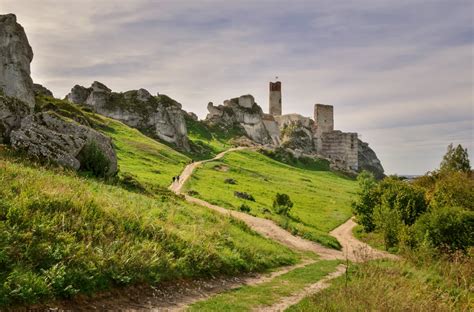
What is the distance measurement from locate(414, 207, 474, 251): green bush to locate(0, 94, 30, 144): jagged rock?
95.2ft

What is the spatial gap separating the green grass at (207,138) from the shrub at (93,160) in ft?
179

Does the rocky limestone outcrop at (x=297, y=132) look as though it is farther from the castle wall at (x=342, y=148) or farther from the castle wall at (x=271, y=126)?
the castle wall at (x=342, y=148)

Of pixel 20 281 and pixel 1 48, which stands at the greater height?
pixel 1 48

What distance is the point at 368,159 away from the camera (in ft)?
566

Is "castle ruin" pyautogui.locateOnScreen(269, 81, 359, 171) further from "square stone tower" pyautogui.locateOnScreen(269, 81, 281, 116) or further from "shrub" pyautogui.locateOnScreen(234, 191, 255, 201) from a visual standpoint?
"shrub" pyautogui.locateOnScreen(234, 191, 255, 201)

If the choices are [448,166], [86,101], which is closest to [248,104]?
[86,101]

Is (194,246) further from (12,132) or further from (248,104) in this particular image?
(248,104)

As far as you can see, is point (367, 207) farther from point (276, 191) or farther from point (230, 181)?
point (230, 181)

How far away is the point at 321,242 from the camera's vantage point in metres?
34.6

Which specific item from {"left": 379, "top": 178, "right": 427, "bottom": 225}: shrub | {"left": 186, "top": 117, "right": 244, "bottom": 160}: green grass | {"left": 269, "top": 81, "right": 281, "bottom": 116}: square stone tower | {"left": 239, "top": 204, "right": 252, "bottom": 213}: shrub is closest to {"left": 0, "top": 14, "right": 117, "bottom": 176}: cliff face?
{"left": 239, "top": 204, "right": 252, "bottom": 213}: shrub

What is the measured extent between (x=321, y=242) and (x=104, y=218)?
21.8 meters

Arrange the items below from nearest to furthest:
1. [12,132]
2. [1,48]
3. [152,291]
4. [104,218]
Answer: [152,291], [104,218], [12,132], [1,48]

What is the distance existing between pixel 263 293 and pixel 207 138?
101 meters

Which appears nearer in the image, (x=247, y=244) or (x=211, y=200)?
(x=247, y=244)
